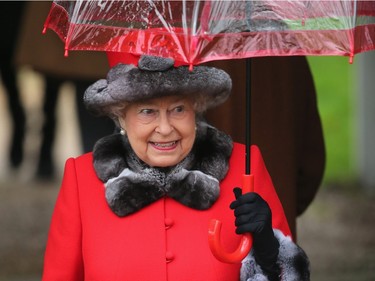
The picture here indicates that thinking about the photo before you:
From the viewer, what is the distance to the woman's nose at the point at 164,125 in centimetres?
422

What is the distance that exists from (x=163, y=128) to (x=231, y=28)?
0.57 metres

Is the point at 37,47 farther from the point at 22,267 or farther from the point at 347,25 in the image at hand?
the point at 347,25

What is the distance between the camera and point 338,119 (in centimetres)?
1405

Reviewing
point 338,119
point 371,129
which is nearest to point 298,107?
point 371,129

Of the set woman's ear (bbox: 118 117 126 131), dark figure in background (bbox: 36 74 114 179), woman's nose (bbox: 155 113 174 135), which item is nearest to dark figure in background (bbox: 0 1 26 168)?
dark figure in background (bbox: 36 74 114 179)

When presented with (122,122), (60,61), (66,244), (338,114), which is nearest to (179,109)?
(122,122)

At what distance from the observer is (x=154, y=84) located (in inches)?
164

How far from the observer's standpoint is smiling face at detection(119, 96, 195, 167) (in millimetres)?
4242

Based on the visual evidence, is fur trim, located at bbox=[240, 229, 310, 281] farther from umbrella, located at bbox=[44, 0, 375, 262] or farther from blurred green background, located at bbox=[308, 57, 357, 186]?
blurred green background, located at bbox=[308, 57, 357, 186]

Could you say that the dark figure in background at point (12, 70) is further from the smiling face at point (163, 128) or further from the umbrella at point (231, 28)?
the umbrella at point (231, 28)

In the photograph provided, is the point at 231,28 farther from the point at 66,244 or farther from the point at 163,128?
the point at 66,244

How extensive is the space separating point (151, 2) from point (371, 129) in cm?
790

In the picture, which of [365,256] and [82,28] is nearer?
[82,28]

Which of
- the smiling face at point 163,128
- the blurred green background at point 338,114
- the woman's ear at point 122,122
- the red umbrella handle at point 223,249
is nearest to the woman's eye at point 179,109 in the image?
the smiling face at point 163,128
